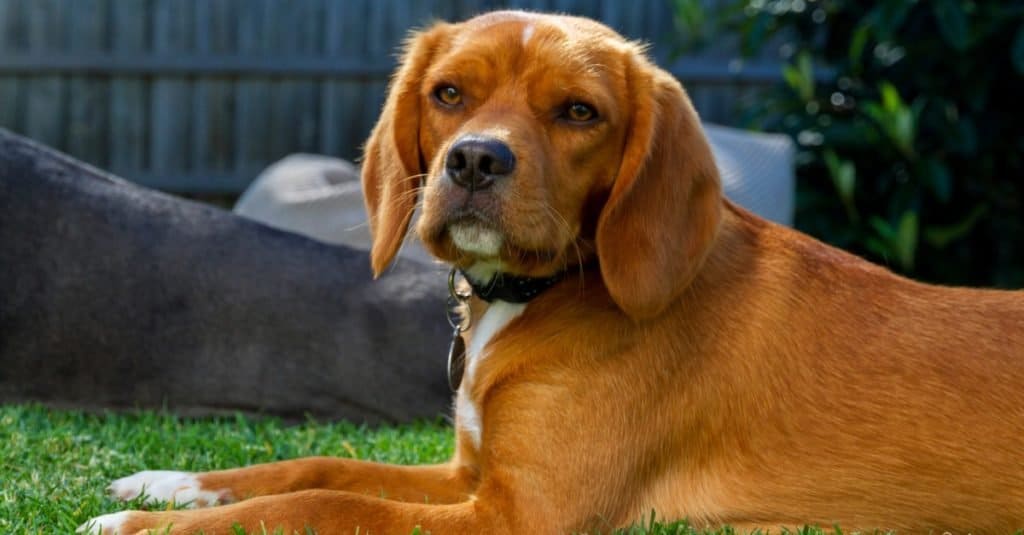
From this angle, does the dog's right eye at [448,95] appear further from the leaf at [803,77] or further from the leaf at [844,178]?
the leaf at [803,77]

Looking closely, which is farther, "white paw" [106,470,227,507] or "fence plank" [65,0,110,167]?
"fence plank" [65,0,110,167]

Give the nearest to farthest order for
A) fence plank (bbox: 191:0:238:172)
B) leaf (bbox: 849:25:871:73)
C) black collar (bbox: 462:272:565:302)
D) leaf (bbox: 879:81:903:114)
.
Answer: black collar (bbox: 462:272:565:302), leaf (bbox: 879:81:903:114), leaf (bbox: 849:25:871:73), fence plank (bbox: 191:0:238:172)

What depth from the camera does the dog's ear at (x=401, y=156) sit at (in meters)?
3.75

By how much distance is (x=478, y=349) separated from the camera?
3.61 m

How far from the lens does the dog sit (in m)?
3.22

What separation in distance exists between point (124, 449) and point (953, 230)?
224 inches

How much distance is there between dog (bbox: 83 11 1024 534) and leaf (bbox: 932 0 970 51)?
4433mm

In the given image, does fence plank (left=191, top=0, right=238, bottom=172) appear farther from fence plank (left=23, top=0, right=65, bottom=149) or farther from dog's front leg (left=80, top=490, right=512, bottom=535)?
dog's front leg (left=80, top=490, right=512, bottom=535)

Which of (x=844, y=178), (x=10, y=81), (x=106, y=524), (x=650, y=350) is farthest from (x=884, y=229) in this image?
(x=10, y=81)

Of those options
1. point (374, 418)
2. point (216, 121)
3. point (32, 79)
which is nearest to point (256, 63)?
point (216, 121)

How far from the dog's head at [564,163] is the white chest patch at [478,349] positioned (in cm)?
11

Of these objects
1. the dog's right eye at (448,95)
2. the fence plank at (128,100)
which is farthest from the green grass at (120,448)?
the fence plank at (128,100)

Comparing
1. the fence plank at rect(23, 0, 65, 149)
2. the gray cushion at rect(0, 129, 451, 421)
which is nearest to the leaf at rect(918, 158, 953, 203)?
the gray cushion at rect(0, 129, 451, 421)

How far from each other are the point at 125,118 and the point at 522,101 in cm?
813
